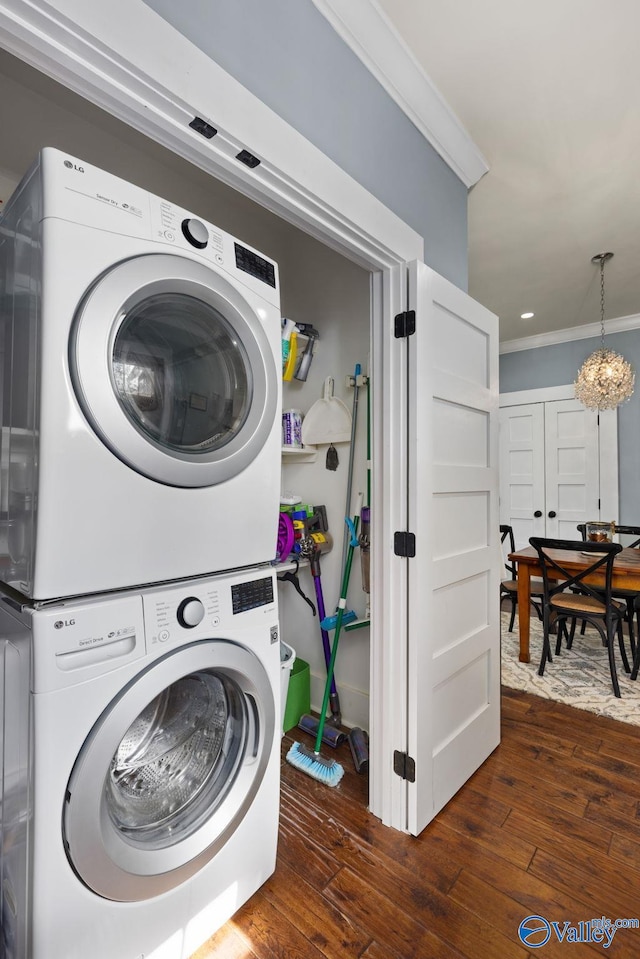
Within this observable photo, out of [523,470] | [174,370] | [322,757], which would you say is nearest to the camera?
[174,370]

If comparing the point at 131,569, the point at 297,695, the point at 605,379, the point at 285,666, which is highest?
the point at 605,379

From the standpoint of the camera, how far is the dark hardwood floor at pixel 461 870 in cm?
120

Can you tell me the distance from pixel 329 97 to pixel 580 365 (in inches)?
162

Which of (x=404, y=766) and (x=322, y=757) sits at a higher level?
(x=404, y=766)

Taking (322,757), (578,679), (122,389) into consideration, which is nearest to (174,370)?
(122,389)

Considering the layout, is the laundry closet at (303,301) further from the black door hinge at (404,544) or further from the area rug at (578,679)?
the area rug at (578,679)

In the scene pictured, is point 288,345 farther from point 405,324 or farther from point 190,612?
point 190,612

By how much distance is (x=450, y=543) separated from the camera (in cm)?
177

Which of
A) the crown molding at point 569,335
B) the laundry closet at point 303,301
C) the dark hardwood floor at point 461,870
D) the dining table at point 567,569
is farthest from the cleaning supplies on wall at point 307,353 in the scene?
the crown molding at point 569,335

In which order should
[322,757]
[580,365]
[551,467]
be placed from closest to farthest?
[322,757] → [580,365] → [551,467]

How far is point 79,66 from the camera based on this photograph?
2.83ft

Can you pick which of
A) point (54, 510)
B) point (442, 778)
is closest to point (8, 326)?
point (54, 510)

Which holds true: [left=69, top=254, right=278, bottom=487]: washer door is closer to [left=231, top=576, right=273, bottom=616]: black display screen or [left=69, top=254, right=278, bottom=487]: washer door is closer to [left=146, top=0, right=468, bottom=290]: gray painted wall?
[left=231, top=576, right=273, bottom=616]: black display screen

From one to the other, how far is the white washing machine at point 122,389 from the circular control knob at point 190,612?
0.22 feet
